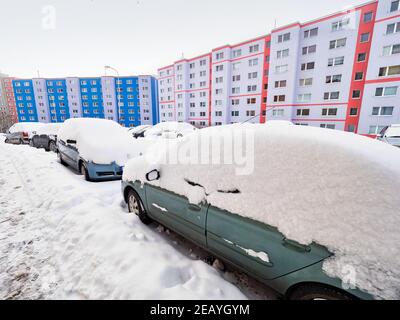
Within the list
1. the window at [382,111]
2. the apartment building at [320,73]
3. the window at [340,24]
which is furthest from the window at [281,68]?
the window at [382,111]

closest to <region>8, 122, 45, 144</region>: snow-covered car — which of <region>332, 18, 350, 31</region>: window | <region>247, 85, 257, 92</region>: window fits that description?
<region>247, 85, 257, 92</region>: window

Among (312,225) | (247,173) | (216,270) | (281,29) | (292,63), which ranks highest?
(281,29)

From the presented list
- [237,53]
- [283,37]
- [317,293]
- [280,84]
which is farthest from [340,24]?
[317,293]

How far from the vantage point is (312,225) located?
4.52 ft

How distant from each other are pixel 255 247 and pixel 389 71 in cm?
2882

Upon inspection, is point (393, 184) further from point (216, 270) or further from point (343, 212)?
point (216, 270)

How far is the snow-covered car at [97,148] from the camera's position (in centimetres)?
495

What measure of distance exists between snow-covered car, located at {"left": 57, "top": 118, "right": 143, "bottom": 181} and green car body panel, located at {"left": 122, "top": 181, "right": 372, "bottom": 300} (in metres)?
3.06

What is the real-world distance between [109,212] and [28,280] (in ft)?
4.43

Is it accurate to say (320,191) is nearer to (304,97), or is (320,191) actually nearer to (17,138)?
(17,138)

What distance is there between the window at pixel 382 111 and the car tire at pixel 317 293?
90.8ft

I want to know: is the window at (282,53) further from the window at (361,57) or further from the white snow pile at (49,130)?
the white snow pile at (49,130)

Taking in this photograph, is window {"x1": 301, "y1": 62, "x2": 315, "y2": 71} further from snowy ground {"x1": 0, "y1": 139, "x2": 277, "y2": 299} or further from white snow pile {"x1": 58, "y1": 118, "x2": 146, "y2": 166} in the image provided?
snowy ground {"x1": 0, "y1": 139, "x2": 277, "y2": 299}

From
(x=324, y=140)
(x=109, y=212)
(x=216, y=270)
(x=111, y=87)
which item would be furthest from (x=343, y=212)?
(x=111, y=87)
